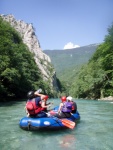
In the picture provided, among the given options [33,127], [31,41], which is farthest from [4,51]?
[31,41]

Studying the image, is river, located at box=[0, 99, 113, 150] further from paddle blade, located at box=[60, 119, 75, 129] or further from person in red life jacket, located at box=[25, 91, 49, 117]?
person in red life jacket, located at box=[25, 91, 49, 117]

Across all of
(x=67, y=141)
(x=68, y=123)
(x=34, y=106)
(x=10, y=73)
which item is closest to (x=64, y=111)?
(x=68, y=123)

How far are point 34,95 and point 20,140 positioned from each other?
108 inches

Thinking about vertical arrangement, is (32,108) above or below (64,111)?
above

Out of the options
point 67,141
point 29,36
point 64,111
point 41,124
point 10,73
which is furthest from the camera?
point 29,36

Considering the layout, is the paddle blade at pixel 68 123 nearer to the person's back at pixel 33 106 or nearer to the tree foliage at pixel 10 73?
the person's back at pixel 33 106

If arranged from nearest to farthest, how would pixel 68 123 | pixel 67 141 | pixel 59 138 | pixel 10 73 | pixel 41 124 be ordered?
pixel 67 141 → pixel 59 138 → pixel 41 124 → pixel 68 123 → pixel 10 73

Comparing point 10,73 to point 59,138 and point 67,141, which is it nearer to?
point 59,138

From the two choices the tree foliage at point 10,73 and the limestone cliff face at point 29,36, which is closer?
the tree foliage at point 10,73

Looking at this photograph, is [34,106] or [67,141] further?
[34,106]

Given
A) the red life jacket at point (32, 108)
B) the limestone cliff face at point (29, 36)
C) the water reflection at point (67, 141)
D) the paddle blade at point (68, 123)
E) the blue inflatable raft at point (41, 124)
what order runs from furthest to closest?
1. the limestone cliff face at point (29, 36)
2. the paddle blade at point (68, 123)
3. the red life jacket at point (32, 108)
4. the blue inflatable raft at point (41, 124)
5. the water reflection at point (67, 141)

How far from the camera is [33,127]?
1130 cm

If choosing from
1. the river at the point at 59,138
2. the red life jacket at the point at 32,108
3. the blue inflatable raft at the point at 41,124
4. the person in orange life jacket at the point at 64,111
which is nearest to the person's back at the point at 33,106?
the red life jacket at the point at 32,108

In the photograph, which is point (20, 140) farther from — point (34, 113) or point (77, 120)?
point (77, 120)
